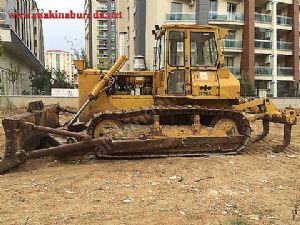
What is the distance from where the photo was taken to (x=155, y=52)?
383 inches

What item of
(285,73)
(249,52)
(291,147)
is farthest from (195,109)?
(285,73)

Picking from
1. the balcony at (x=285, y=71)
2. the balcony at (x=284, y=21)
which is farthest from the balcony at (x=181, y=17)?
the balcony at (x=285, y=71)

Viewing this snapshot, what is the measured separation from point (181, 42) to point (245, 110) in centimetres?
226

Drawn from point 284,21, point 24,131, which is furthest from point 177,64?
point 284,21

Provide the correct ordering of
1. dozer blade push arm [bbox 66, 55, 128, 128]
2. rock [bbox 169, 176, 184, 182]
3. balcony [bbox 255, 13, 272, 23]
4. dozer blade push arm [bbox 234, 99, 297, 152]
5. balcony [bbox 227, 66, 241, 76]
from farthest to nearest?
balcony [bbox 255, 13, 272, 23]
balcony [bbox 227, 66, 241, 76]
dozer blade push arm [bbox 234, 99, 297, 152]
dozer blade push arm [bbox 66, 55, 128, 128]
rock [bbox 169, 176, 184, 182]

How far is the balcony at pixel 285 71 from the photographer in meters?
43.6

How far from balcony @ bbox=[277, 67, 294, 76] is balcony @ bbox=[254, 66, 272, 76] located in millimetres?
1190

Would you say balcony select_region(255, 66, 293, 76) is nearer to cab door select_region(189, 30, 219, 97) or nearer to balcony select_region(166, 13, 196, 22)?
balcony select_region(166, 13, 196, 22)

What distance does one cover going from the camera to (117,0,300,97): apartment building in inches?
1551

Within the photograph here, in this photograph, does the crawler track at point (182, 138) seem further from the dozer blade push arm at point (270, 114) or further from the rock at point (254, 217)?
the rock at point (254, 217)

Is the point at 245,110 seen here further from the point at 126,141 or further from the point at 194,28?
the point at 126,141

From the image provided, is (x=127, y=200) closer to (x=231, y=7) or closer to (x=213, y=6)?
(x=213, y=6)

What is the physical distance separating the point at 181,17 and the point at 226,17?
4.87 metres

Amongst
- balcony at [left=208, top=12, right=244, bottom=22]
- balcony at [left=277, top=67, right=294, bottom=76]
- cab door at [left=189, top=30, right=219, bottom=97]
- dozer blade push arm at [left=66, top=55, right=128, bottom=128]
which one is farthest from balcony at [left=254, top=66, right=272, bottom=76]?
dozer blade push arm at [left=66, top=55, right=128, bottom=128]
